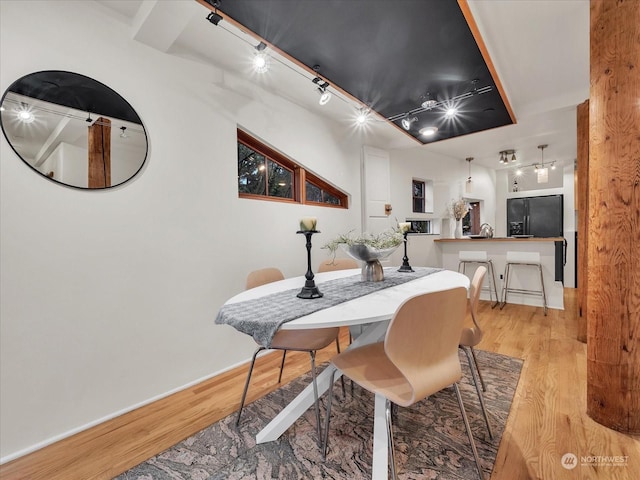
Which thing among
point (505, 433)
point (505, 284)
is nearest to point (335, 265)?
point (505, 433)

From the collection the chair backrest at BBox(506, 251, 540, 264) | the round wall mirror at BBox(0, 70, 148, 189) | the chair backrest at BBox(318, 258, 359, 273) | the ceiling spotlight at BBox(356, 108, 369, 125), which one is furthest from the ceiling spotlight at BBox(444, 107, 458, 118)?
the round wall mirror at BBox(0, 70, 148, 189)

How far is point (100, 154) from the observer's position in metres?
1.81

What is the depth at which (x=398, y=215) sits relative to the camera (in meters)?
4.46

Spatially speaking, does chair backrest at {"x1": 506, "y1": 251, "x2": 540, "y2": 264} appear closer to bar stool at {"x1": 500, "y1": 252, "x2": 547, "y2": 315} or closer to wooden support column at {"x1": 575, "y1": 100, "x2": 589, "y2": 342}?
bar stool at {"x1": 500, "y1": 252, "x2": 547, "y2": 315}

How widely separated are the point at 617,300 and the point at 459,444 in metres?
1.17

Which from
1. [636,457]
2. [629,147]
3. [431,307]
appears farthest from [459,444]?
[629,147]

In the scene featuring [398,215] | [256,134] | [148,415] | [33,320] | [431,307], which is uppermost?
[256,134]

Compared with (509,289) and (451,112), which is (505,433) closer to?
(451,112)

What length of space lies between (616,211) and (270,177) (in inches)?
101

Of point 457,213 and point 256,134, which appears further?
point 457,213

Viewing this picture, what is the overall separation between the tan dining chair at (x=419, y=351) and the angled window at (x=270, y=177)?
200 centimetres

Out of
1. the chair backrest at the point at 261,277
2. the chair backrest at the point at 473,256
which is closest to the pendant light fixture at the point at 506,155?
the chair backrest at the point at 473,256

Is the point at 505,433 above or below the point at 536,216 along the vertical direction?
below

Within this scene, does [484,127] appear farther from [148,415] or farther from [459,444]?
[148,415]
